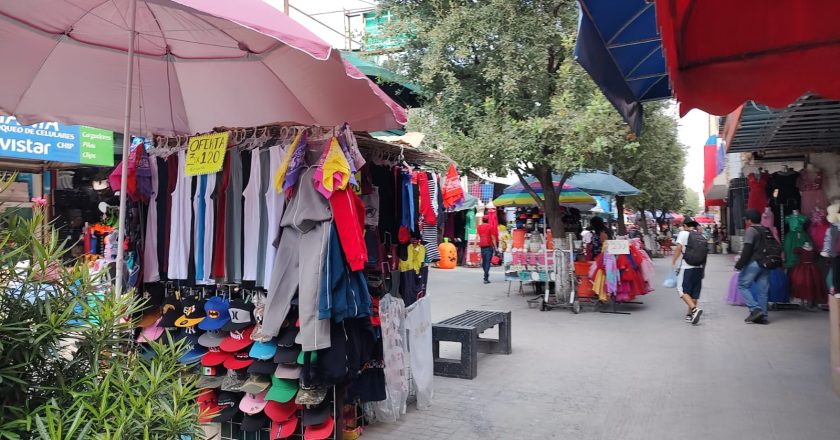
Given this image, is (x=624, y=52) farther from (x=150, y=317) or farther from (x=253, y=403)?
(x=150, y=317)

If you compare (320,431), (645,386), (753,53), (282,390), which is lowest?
(645,386)

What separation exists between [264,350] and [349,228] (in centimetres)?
120

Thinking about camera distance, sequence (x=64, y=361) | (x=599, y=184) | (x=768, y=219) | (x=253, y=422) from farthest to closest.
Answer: (x=599, y=184) → (x=768, y=219) → (x=253, y=422) → (x=64, y=361)

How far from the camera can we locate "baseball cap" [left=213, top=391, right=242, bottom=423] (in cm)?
460

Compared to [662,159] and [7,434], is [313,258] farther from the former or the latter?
[662,159]

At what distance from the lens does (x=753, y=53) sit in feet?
13.2

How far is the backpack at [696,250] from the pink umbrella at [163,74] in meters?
7.56

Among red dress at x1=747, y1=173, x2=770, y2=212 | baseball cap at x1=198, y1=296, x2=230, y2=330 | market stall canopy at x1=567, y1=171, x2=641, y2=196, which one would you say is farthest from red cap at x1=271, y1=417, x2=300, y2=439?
market stall canopy at x1=567, y1=171, x2=641, y2=196

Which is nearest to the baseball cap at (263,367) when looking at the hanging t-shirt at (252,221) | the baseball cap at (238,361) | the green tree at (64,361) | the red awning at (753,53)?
the baseball cap at (238,361)

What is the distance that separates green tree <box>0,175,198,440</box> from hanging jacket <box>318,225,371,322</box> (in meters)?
1.80

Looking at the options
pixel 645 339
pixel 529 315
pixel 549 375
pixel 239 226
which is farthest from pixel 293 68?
pixel 529 315

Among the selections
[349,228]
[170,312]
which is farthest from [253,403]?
[349,228]

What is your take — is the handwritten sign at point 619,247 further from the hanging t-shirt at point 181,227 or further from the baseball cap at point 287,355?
the hanging t-shirt at point 181,227

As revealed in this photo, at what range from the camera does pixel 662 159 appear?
22812mm
